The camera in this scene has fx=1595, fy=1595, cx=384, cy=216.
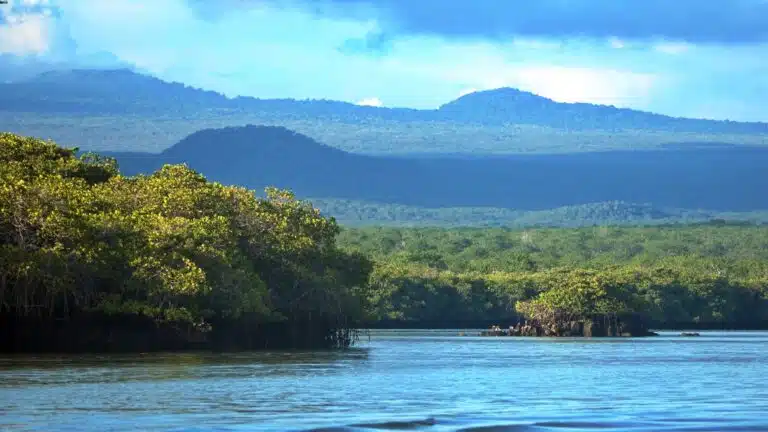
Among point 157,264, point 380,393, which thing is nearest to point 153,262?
point 157,264

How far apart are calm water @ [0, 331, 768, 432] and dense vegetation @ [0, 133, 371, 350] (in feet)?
8.32

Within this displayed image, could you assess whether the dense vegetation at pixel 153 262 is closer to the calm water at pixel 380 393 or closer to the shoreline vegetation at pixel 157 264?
the shoreline vegetation at pixel 157 264

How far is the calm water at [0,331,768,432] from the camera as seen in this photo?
1223 inches

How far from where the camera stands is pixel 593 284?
98.1m

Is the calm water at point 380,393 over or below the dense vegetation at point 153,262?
below

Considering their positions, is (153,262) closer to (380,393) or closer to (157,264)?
(157,264)

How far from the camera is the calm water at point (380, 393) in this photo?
102 ft

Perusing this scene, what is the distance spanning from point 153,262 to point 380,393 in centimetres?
2008

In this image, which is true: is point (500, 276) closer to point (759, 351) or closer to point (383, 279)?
point (383, 279)

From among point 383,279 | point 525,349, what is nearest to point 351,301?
point 525,349

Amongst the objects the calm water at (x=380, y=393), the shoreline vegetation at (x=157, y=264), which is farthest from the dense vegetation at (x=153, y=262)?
the calm water at (x=380, y=393)

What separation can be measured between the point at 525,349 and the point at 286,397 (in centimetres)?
3728

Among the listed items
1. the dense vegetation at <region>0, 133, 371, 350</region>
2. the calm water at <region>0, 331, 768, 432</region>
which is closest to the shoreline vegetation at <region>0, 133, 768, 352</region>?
the dense vegetation at <region>0, 133, 371, 350</region>

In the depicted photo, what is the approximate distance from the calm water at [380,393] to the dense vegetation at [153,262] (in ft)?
8.32
